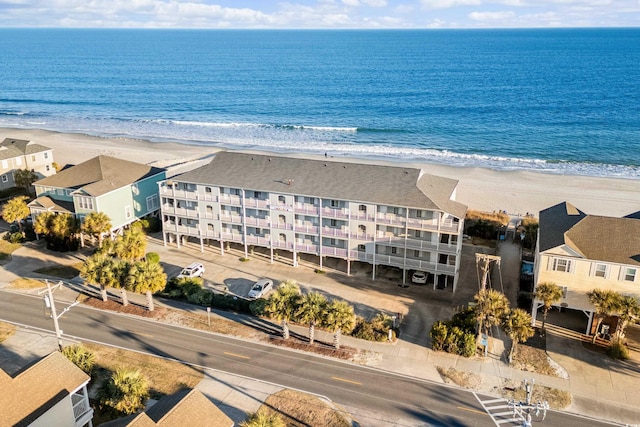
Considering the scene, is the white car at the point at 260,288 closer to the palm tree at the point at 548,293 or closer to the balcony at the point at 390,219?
the balcony at the point at 390,219

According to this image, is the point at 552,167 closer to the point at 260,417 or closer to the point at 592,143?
the point at 592,143

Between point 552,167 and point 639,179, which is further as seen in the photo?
point 552,167

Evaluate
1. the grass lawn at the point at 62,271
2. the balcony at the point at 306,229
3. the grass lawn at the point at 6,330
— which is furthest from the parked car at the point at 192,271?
the grass lawn at the point at 6,330

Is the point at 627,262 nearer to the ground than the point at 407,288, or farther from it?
farther from it

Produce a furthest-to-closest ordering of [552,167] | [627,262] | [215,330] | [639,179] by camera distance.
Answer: [552,167] < [639,179] < [215,330] < [627,262]

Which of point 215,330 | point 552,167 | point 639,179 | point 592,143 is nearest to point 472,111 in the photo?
point 592,143

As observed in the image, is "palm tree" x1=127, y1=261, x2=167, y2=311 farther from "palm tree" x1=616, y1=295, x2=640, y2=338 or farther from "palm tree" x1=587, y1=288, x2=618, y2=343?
"palm tree" x1=616, y1=295, x2=640, y2=338

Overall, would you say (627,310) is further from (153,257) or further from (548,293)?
(153,257)

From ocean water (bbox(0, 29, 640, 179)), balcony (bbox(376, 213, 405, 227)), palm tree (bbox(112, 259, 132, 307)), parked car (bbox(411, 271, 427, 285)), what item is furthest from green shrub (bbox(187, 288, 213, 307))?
ocean water (bbox(0, 29, 640, 179))
